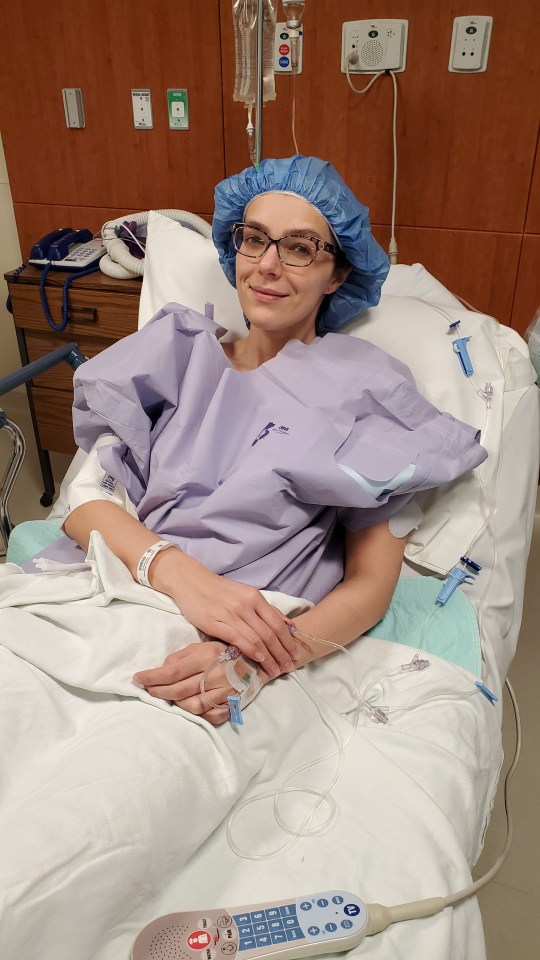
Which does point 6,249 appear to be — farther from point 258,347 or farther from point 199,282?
point 258,347

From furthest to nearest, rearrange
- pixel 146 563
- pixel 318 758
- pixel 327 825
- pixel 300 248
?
pixel 300 248 → pixel 146 563 → pixel 318 758 → pixel 327 825

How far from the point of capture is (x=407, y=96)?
2305 mm

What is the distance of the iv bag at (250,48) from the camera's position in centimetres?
186

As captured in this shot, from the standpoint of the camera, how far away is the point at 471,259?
246 cm

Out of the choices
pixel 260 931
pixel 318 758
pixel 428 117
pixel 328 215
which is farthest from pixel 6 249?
pixel 260 931

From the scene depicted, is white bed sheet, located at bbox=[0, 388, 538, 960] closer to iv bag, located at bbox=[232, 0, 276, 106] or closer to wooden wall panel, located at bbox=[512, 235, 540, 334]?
iv bag, located at bbox=[232, 0, 276, 106]

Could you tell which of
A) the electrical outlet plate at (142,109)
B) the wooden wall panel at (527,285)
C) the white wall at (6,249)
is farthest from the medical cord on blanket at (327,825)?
the white wall at (6,249)

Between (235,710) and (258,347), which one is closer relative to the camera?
(235,710)

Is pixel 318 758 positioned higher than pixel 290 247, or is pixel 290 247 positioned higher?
pixel 290 247

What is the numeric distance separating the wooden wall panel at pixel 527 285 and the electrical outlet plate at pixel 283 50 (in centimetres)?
97

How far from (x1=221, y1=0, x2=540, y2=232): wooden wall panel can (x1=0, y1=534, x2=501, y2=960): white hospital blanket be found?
5.63 feet

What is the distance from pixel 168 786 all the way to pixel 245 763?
0.48ft

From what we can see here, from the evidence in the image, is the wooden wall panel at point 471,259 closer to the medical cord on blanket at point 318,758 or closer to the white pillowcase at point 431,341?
the white pillowcase at point 431,341

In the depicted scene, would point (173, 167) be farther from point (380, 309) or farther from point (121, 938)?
point (121, 938)
